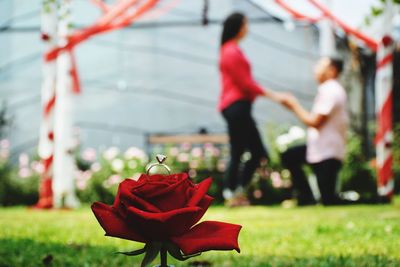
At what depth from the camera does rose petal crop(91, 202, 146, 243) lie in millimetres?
1090

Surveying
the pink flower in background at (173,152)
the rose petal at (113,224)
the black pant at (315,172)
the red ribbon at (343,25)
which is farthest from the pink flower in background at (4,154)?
the rose petal at (113,224)

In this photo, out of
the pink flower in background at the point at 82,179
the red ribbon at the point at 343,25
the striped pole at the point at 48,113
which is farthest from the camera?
the pink flower in background at the point at 82,179

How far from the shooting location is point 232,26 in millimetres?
5914

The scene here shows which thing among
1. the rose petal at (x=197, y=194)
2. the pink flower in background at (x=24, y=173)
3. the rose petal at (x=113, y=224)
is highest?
the rose petal at (x=197, y=194)

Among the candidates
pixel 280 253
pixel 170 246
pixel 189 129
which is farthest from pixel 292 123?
pixel 170 246

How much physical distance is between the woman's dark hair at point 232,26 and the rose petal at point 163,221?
4922 mm

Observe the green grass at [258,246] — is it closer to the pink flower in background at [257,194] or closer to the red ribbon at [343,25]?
the red ribbon at [343,25]

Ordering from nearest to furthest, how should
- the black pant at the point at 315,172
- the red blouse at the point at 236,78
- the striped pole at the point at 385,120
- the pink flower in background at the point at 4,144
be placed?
the red blouse at the point at 236,78
the black pant at the point at 315,172
the striped pole at the point at 385,120
the pink flower in background at the point at 4,144

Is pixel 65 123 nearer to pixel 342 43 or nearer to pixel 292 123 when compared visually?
pixel 292 123

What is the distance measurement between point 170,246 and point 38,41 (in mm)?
9258

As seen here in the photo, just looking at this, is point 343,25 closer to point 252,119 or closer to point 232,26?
point 232,26

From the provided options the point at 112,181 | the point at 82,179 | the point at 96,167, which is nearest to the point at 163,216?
the point at 112,181

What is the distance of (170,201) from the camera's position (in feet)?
3.55

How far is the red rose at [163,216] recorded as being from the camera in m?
1.05
